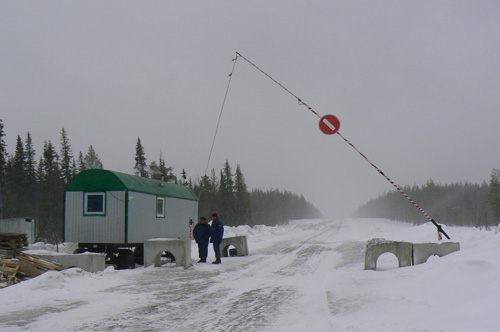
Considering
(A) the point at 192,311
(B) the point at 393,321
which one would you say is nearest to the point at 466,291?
(B) the point at 393,321

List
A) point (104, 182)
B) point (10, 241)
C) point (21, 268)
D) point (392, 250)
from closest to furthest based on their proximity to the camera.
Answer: point (21, 268), point (392, 250), point (10, 241), point (104, 182)

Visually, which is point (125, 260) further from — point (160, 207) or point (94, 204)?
point (160, 207)

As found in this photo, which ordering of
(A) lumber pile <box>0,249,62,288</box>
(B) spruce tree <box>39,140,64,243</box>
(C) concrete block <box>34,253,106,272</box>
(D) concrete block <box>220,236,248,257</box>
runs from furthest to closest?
(B) spruce tree <box>39,140,64,243</box> → (D) concrete block <box>220,236,248,257</box> → (C) concrete block <box>34,253,106,272</box> → (A) lumber pile <box>0,249,62,288</box>

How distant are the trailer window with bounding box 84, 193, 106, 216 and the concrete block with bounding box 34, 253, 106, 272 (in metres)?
3.58

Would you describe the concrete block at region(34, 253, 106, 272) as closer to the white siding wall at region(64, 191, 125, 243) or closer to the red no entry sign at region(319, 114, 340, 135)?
the white siding wall at region(64, 191, 125, 243)

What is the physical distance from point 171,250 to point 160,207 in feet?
17.4

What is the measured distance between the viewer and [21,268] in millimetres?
10570

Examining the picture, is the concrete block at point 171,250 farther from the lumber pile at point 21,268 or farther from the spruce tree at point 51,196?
the spruce tree at point 51,196

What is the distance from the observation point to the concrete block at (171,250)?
498 inches

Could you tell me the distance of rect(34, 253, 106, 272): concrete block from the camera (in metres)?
11.5

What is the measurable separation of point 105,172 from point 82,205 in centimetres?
143

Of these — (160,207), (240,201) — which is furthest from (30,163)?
(160,207)

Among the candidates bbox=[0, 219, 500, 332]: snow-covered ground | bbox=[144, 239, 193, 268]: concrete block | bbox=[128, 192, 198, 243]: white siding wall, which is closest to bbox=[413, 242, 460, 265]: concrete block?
bbox=[0, 219, 500, 332]: snow-covered ground

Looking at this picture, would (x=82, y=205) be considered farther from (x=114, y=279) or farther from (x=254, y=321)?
(x=254, y=321)
